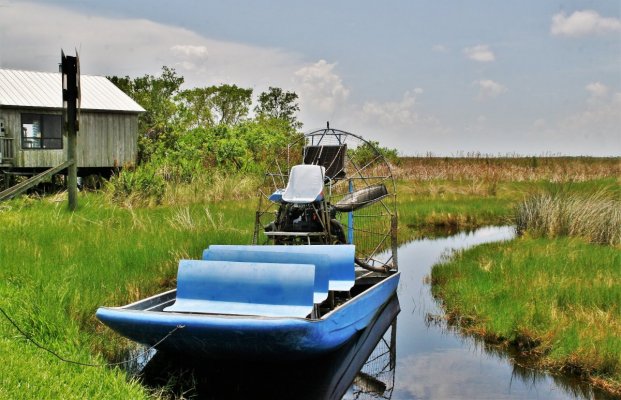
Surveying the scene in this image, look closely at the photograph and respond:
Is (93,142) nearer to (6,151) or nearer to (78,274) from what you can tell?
(6,151)

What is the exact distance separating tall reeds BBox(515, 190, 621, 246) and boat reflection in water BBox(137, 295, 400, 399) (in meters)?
7.55

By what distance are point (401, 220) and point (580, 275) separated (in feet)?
32.1

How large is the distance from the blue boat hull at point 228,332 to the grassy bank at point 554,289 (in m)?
2.80

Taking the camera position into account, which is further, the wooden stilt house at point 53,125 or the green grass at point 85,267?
the wooden stilt house at point 53,125

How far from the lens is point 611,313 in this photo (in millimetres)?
9070

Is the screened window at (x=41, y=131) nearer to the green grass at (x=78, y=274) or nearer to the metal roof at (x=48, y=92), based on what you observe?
the metal roof at (x=48, y=92)

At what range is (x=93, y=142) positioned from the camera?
27.0m

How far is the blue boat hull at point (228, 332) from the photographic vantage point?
662cm

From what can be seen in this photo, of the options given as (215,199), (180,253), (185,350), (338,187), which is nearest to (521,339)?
(185,350)

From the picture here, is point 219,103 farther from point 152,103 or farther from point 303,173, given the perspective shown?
point 303,173

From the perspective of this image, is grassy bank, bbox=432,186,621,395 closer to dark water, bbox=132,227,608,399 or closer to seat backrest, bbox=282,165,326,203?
dark water, bbox=132,227,608,399

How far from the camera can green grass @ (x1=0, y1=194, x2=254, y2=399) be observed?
6.03 metres

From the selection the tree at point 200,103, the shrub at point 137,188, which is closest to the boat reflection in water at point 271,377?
the shrub at point 137,188

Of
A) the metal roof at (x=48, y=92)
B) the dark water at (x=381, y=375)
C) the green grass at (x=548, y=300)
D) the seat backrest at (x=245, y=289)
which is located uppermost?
the metal roof at (x=48, y=92)
